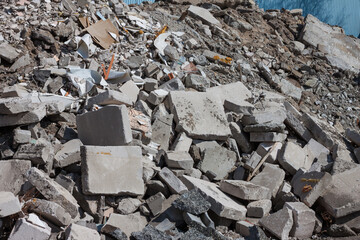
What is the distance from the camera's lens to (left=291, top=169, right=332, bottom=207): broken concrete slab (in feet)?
16.6

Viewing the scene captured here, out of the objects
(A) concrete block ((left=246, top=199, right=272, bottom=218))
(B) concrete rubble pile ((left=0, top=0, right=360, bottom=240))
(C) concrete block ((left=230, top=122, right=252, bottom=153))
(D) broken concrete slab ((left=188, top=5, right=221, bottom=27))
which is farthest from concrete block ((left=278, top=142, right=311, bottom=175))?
(D) broken concrete slab ((left=188, top=5, right=221, bottom=27))

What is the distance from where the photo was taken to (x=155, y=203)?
446 centimetres

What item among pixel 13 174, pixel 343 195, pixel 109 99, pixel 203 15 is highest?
pixel 343 195

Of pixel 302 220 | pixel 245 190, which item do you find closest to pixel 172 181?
pixel 245 190

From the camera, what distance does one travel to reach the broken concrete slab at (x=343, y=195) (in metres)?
4.96

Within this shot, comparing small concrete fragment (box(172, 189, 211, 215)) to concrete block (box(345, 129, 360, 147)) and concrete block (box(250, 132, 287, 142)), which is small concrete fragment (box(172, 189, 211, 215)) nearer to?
concrete block (box(250, 132, 287, 142))

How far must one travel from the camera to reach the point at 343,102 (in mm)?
9242

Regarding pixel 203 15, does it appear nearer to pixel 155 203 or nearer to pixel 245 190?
pixel 245 190

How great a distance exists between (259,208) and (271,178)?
2.47ft

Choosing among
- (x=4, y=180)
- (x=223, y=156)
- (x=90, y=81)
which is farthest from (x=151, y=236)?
(x=90, y=81)

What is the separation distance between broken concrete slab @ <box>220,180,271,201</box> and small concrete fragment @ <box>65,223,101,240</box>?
185cm

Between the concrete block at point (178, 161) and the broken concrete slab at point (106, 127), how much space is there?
0.64 metres

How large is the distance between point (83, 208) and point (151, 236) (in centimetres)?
100

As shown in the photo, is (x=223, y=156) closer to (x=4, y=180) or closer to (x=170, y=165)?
(x=170, y=165)
